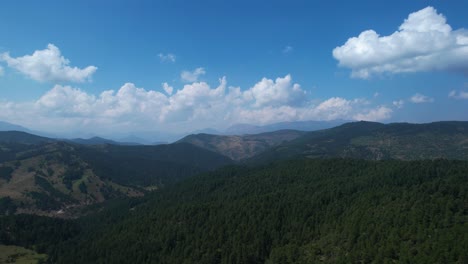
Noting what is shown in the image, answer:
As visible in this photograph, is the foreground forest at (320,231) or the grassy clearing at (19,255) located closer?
the foreground forest at (320,231)

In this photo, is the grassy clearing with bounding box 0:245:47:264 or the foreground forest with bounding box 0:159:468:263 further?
the grassy clearing with bounding box 0:245:47:264

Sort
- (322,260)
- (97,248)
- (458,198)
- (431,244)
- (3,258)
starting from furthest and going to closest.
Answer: (97,248), (3,258), (458,198), (322,260), (431,244)

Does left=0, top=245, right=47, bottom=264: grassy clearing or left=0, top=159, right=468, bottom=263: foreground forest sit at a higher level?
left=0, top=159, right=468, bottom=263: foreground forest

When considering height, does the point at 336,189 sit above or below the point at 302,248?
above

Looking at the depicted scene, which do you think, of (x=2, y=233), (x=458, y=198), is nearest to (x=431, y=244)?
(x=458, y=198)

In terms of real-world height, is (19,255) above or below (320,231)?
below

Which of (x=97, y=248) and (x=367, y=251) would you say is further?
(x=97, y=248)

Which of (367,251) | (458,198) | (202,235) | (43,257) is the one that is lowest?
(43,257)

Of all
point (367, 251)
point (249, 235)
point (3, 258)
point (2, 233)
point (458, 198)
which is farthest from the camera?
point (2, 233)

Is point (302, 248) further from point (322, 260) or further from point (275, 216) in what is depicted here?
point (275, 216)

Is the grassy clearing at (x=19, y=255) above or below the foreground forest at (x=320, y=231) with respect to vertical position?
below

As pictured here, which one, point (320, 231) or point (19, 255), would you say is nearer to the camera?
point (320, 231)
